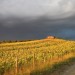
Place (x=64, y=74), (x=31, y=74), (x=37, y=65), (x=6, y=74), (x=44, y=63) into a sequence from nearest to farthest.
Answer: (x=6, y=74)
(x=31, y=74)
(x=64, y=74)
(x=37, y=65)
(x=44, y=63)

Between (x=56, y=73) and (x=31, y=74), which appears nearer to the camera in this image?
(x=31, y=74)

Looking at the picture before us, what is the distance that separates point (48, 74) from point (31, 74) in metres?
2.10

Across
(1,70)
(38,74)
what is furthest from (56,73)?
(1,70)

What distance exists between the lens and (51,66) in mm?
27297

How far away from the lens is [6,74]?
1973 cm

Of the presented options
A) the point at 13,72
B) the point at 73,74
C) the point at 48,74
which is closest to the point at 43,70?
the point at 48,74

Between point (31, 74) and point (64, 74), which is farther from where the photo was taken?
point (64, 74)

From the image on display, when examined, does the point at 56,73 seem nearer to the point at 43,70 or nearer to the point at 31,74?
the point at 43,70

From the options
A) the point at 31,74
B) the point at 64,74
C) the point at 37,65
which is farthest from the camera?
the point at 37,65

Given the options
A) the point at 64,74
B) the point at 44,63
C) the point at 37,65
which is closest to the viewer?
the point at 64,74

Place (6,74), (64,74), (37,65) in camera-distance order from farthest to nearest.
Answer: (37,65)
(64,74)
(6,74)

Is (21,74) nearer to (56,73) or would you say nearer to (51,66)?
(56,73)

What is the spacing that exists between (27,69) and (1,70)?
2.00 metres

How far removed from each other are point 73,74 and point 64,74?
715 millimetres
